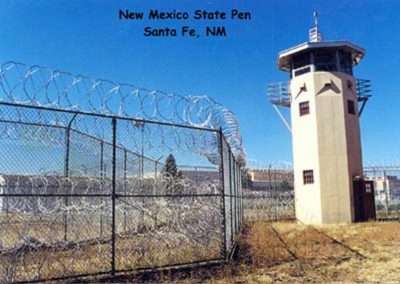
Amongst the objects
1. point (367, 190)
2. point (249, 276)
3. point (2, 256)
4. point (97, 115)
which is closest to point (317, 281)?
point (249, 276)

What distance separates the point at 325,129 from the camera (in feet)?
56.1

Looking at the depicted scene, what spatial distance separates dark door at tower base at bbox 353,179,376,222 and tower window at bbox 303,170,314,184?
6.33 feet

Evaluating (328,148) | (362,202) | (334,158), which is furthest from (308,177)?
(362,202)

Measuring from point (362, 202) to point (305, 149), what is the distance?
353 centimetres

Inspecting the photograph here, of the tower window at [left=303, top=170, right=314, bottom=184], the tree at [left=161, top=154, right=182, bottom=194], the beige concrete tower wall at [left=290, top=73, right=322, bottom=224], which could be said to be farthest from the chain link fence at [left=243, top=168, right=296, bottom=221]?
the tree at [left=161, top=154, right=182, bottom=194]

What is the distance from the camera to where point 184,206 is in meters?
8.82

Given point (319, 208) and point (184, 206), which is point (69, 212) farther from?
point (319, 208)

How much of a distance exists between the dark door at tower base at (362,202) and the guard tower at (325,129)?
8 cm

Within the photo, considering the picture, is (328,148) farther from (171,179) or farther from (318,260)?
(318,260)

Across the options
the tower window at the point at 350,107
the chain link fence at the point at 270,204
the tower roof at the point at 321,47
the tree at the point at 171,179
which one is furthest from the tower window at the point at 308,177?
the tree at the point at 171,179

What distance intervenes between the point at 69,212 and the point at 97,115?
250 centimetres

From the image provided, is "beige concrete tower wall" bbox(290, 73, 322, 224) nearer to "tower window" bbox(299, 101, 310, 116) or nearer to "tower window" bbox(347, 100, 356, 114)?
"tower window" bbox(299, 101, 310, 116)

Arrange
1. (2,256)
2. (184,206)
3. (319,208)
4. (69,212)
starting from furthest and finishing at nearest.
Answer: (319,208)
(184,206)
(69,212)
(2,256)

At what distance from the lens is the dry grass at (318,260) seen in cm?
631
